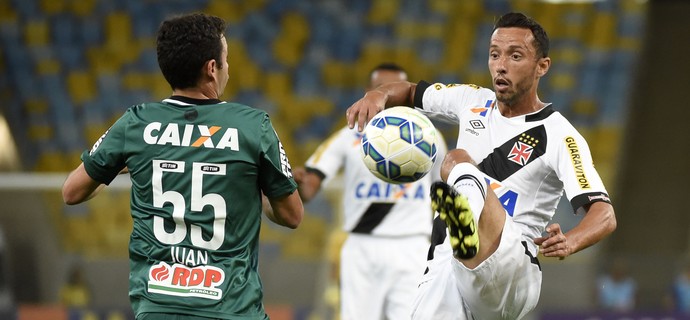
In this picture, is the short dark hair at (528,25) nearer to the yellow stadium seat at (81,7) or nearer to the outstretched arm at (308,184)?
the outstretched arm at (308,184)

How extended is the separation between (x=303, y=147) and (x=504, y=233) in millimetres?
9072

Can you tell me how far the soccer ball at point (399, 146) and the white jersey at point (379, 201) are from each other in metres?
2.26

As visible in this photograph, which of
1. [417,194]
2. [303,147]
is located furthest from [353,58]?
[417,194]

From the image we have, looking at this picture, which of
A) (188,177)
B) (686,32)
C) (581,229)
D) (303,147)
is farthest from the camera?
(686,32)

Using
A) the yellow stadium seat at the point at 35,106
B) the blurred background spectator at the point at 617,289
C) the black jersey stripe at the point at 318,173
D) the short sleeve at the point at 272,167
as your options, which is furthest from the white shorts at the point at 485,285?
the yellow stadium seat at the point at 35,106

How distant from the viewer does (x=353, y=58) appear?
519 inches

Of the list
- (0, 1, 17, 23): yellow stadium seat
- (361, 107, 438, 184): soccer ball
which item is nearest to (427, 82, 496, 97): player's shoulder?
(361, 107, 438, 184): soccer ball

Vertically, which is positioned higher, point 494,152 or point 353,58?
point 494,152

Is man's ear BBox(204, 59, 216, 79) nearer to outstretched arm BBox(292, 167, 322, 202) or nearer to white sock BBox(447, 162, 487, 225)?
white sock BBox(447, 162, 487, 225)

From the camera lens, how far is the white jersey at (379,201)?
644cm

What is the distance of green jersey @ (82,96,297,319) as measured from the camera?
341 centimetres

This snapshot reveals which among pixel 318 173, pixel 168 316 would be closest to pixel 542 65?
pixel 168 316

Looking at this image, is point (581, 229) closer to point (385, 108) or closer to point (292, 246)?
point (385, 108)

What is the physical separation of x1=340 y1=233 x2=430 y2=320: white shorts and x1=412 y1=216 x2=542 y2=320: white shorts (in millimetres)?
2044
